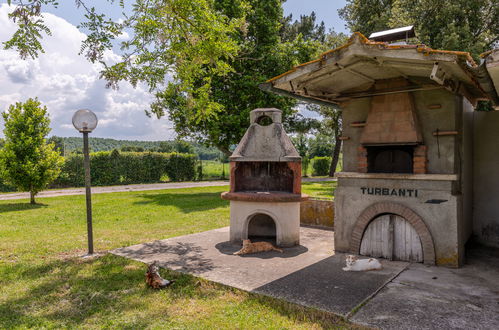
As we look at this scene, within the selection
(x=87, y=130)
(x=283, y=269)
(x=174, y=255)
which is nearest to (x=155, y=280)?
(x=174, y=255)

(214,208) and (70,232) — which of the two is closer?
(70,232)

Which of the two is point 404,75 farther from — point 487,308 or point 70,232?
point 70,232

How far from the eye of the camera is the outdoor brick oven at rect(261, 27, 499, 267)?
6082 millimetres

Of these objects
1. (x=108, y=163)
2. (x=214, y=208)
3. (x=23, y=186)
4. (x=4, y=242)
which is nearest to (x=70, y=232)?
(x=4, y=242)

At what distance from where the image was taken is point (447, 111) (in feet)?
20.8

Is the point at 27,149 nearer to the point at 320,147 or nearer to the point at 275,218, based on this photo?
the point at 275,218

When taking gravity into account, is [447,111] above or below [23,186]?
above

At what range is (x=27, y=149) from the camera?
15.4 metres

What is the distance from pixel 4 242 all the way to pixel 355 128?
897 centimetres

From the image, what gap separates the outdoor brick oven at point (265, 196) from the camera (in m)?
7.73

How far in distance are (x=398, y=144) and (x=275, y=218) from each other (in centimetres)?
304

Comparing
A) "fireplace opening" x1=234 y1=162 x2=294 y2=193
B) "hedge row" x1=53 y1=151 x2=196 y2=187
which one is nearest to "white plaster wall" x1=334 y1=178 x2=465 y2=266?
"fireplace opening" x1=234 y1=162 x2=294 y2=193

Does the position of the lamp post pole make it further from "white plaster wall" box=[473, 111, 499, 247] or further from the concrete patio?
"white plaster wall" box=[473, 111, 499, 247]

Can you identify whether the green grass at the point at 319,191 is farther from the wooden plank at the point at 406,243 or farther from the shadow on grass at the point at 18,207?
the shadow on grass at the point at 18,207
